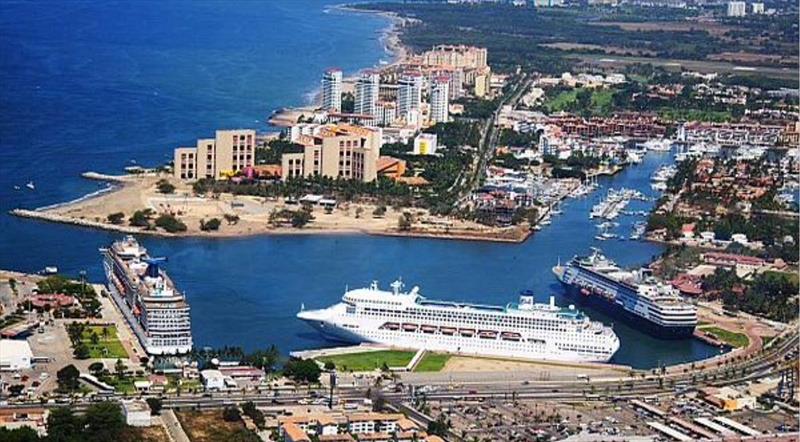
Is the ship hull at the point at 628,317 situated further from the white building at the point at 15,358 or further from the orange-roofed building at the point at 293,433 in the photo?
the white building at the point at 15,358

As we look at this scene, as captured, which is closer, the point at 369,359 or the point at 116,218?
the point at 369,359

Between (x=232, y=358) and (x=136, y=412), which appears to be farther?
(x=232, y=358)

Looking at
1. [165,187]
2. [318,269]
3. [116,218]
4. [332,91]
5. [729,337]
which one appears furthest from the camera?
[332,91]

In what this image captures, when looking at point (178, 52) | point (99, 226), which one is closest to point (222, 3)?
point (178, 52)

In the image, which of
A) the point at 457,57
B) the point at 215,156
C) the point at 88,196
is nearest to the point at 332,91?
the point at 215,156

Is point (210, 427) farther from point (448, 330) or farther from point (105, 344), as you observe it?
point (448, 330)

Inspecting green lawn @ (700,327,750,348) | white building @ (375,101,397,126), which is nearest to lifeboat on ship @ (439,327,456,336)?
green lawn @ (700,327,750,348)

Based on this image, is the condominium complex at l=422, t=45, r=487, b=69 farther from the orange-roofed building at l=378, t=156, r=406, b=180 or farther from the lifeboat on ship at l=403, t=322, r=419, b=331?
the lifeboat on ship at l=403, t=322, r=419, b=331

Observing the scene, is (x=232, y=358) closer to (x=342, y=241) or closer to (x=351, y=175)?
(x=342, y=241)
